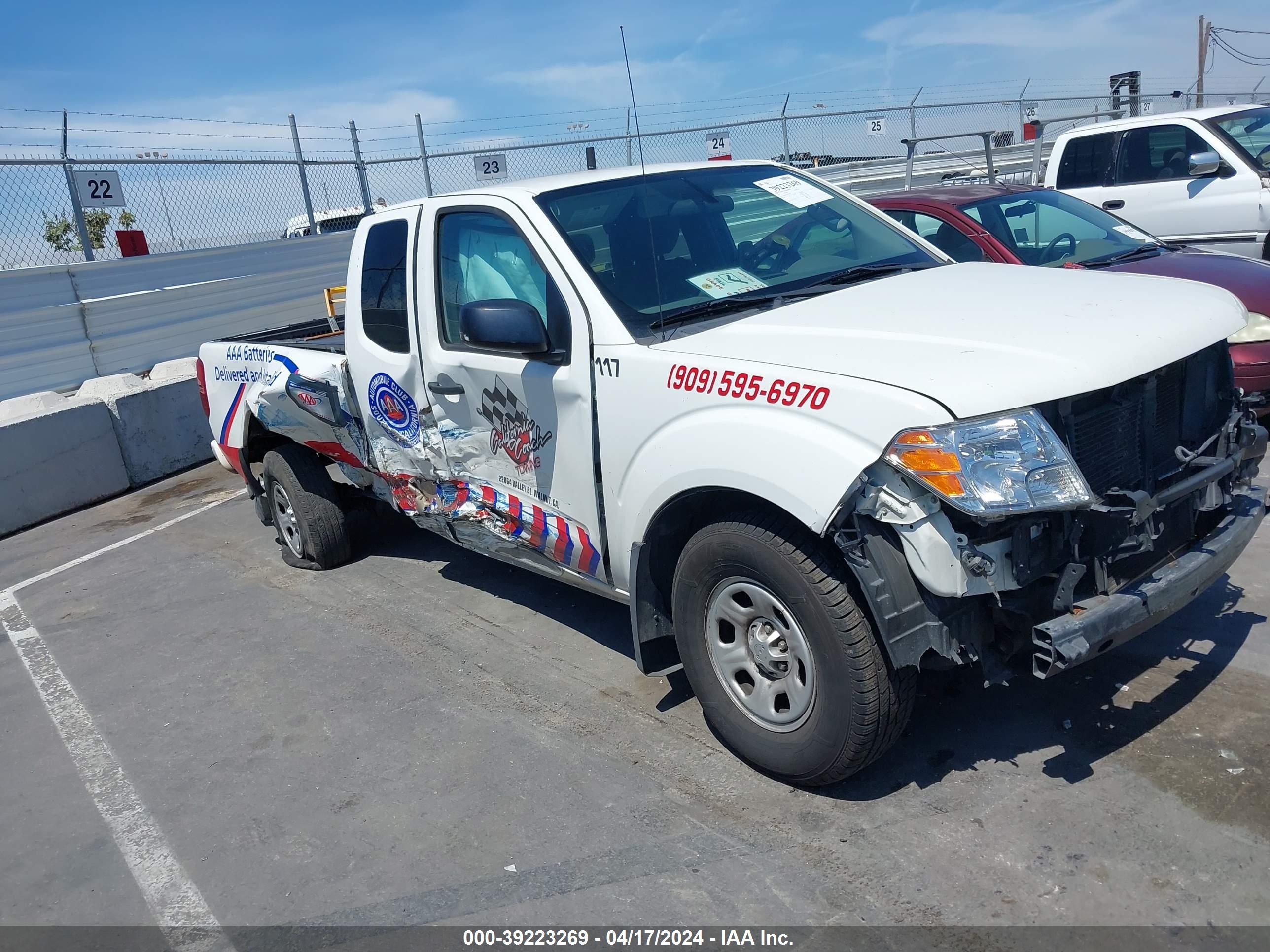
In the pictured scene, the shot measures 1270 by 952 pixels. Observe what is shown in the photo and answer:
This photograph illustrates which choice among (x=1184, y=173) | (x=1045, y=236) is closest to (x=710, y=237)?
(x=1045, y=236)

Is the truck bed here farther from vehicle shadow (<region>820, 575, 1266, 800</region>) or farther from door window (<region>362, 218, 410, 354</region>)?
vehicle shadow (<region>820, 575, 1266, 800</region>)

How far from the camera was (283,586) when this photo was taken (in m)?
6.05

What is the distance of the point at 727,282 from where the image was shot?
391 cm

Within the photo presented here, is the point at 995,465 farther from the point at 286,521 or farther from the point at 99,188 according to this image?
the point at 99,188

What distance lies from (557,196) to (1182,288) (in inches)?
94.0

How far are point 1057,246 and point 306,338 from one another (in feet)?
16.5

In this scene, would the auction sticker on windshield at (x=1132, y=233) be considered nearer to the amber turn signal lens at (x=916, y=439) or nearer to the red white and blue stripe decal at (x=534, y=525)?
the red white and blue stripe decal at (x=534, y=525)

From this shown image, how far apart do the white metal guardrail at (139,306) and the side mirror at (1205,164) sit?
375 inches

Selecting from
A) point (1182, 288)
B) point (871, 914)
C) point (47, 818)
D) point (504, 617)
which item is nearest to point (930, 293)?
point (1182, 288)

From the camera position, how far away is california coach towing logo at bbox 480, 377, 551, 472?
4047mm

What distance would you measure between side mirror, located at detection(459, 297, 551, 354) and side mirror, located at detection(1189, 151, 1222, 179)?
7.07m

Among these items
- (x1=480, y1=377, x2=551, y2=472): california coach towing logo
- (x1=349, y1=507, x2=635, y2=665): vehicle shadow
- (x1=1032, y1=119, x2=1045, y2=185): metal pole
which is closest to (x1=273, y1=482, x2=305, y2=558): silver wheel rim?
(x1=349, y1=507, x2=635, y2=665): vehicle shadow

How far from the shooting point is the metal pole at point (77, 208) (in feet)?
36.8

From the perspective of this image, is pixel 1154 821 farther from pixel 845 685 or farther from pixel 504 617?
pixel 504 617
